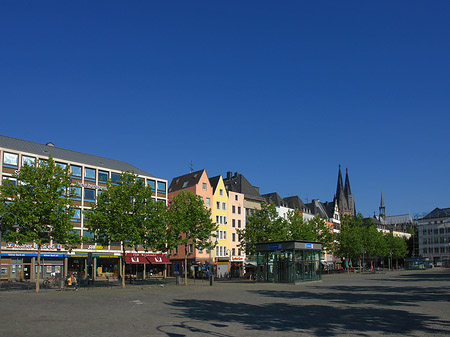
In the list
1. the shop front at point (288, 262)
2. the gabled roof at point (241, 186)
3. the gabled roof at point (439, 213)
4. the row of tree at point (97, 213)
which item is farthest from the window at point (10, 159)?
the gabled roof at point (439, 213)

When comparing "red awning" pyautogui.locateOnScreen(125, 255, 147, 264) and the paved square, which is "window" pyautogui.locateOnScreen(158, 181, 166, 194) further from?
the paved square

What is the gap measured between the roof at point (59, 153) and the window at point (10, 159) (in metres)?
1.74

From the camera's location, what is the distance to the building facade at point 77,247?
6150cm

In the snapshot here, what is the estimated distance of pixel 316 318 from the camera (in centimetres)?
1903

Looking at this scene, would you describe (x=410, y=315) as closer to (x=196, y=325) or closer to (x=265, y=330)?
(x=265, y=330)

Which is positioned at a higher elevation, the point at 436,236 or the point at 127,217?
the point at 127,217

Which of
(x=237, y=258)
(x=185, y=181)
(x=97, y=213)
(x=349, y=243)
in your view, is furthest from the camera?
(x=349, y=243)

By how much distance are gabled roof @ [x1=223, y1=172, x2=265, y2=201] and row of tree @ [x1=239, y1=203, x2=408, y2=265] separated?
702 cm

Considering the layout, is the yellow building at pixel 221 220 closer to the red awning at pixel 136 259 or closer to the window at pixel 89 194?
the red awning at pixel 136 259

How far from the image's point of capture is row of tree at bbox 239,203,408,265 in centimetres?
6950

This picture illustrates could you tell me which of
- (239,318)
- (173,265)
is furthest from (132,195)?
(173,265)

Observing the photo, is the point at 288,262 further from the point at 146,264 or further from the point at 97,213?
the point at 146,264

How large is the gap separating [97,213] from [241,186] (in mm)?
51367

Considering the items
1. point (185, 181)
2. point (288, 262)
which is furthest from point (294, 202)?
point (288, 262)
